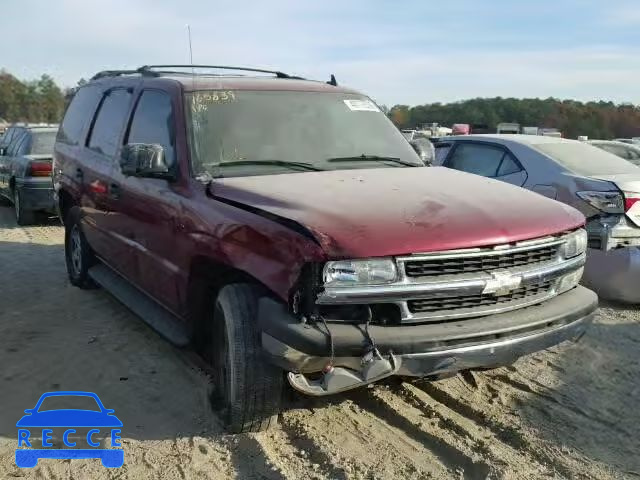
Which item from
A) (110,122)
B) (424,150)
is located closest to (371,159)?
(424,150)

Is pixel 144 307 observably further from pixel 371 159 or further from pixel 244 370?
pixel 371 159

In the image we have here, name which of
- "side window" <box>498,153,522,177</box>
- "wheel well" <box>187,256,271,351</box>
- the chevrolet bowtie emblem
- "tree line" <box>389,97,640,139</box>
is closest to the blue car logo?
"wheel well" <box>187,256,271,351</box>

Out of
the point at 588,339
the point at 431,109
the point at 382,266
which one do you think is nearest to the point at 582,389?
the point at 588,339

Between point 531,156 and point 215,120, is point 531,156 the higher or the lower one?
the lower one

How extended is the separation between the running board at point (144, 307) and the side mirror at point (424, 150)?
7.28ft

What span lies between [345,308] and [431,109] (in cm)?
5158

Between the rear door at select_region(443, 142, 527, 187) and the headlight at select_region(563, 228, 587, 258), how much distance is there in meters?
3.25

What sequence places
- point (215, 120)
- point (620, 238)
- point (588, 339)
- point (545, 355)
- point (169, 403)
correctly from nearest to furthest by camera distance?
point (169, 403)
point (215, 120)
point (545, 355)
point (588, 339)
point (620, 238)

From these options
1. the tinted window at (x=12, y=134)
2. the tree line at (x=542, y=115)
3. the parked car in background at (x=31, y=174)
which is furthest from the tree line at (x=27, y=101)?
the parked car in background at (x=31, y=174)

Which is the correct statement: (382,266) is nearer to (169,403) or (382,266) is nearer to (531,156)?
(169,403)

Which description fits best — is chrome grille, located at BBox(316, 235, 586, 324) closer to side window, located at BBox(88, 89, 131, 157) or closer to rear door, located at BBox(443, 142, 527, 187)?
side window, located at BBox(88, 89, 131, 157)

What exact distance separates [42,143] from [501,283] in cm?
950

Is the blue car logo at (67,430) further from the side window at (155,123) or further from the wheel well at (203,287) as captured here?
the side window at (155,123)

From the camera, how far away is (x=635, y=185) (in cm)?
622
